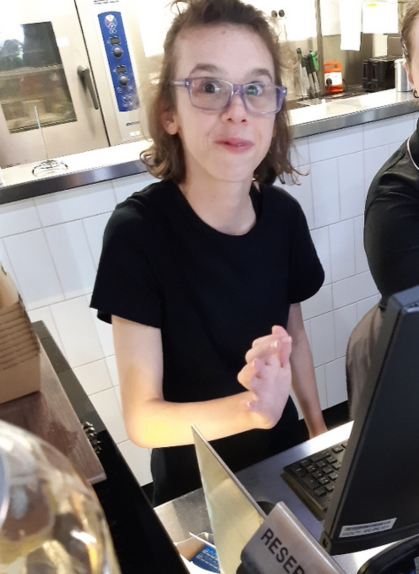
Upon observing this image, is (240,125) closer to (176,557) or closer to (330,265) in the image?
(176,557)

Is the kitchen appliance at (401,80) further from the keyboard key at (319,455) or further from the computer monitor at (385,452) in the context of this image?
the computer monitor at (385,452)

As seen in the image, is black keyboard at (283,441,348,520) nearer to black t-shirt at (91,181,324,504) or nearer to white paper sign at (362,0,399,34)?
black t-shirt at (91,181,324,504)

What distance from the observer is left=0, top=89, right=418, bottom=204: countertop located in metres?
1.32

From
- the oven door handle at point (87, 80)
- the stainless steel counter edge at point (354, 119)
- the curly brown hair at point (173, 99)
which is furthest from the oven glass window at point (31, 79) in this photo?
the curly brown hair at point (173, 99)

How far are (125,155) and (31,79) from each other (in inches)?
71.4

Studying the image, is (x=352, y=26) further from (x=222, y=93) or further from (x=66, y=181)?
(x=222, y=93)

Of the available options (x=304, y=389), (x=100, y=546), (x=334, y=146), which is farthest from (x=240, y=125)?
(x=334, y=146)

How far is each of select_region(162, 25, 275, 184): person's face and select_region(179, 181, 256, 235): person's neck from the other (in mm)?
28

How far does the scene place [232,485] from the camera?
1.14 ft

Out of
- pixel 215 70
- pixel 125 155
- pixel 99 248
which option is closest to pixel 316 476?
pixel 215 70

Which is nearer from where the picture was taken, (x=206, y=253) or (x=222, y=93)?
(x=222, y=93)

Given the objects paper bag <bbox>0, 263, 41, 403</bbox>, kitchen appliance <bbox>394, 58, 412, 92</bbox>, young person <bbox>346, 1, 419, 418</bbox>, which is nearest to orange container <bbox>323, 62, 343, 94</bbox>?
kitchen appliance <bbox>394, 58, 412, 92</bbox>

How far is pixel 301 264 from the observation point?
3.44 feet

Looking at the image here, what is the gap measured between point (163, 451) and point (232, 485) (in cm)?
74
